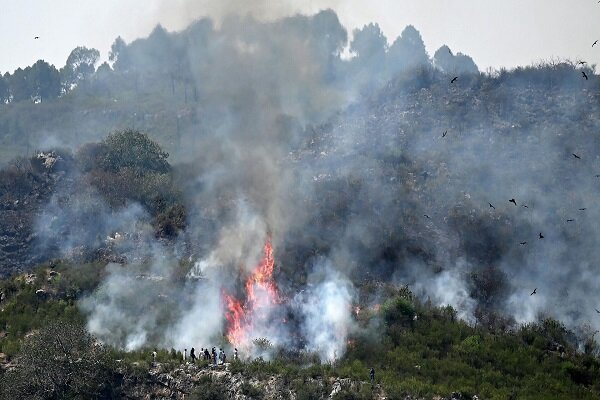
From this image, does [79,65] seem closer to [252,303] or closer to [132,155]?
[132,155]

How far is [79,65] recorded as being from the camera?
149250 millimetres

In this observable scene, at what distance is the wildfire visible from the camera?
48.8 meters

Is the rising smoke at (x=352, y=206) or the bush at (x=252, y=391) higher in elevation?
the rising smoke at (x=352, y=206)

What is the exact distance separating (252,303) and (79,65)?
114 m

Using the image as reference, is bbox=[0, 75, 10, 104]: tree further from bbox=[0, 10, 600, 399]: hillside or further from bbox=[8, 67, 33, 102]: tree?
bbox=[0, 10, 600, 399]: hillside

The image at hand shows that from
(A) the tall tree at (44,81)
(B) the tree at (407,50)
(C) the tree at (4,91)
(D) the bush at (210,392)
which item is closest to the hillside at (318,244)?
(D) the bush at (210,392)

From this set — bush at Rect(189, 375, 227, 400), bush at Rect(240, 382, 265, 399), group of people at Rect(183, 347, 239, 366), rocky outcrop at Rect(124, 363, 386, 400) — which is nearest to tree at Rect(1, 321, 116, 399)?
rocky outcrop at Rect(124, 363, 386, 400)

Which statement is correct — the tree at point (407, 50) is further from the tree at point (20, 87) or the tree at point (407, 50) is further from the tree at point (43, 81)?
the tree at point (20, 87)

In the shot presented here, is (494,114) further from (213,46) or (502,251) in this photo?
(213,46)

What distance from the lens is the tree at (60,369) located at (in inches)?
1641

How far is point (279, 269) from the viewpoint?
5438 centimetres

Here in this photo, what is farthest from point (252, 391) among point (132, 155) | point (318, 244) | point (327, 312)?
point (132, 155)

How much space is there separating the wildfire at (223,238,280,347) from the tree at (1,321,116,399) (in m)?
9.15

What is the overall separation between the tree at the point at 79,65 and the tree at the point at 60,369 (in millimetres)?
113463
